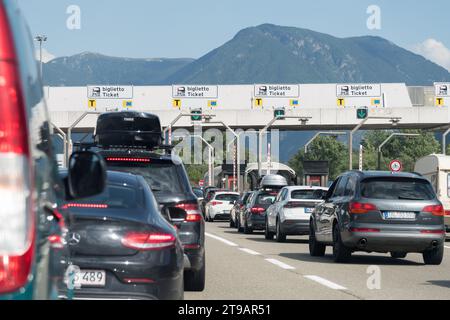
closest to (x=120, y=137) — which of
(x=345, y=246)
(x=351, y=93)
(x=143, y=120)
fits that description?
(x=143, y=120)

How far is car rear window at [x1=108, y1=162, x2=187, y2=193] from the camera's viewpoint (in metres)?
12.9

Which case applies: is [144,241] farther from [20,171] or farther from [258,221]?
[258,221]

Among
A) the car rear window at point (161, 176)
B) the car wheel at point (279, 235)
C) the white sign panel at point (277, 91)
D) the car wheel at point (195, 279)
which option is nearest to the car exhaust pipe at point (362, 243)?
the car wheel at point (195, 279)

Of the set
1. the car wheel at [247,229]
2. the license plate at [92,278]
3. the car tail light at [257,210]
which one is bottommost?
the car wheel at [247,229]

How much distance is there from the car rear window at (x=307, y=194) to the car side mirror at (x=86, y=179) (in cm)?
2394

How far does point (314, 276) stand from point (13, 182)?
42.9ft

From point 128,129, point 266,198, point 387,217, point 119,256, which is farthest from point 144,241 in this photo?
point 266,198

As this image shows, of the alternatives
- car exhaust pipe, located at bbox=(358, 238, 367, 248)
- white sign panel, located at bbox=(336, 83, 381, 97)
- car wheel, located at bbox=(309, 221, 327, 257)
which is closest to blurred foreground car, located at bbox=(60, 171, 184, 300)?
car exhaust pipe, located at bbox=(358, 238, 367, 248)

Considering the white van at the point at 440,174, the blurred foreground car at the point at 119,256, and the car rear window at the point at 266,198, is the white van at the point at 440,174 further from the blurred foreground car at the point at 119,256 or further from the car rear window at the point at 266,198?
the blurred foreground car at the point at 119,256

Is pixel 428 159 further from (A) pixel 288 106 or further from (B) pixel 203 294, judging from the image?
(A) pixel 288 106

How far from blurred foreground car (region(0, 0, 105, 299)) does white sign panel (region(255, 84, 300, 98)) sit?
240ft

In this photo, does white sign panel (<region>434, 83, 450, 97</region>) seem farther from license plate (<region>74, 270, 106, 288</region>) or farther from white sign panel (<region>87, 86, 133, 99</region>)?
license plate (<region>74, 270, 106, 288</region>)

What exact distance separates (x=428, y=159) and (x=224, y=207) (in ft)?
54.2

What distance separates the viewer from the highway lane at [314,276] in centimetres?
1319
